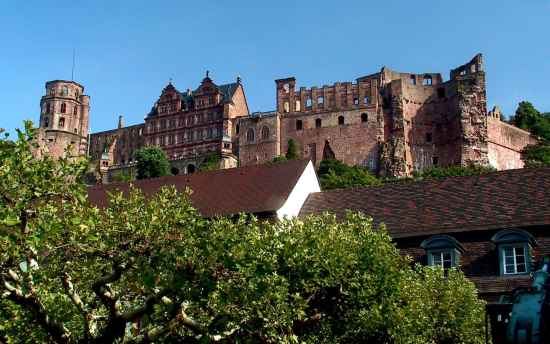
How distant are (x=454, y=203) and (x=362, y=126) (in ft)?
278

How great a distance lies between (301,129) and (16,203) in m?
106

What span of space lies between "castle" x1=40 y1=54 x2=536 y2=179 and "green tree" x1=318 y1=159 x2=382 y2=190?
5075mm

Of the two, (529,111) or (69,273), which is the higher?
(529,111)

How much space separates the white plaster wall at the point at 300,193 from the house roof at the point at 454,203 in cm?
49

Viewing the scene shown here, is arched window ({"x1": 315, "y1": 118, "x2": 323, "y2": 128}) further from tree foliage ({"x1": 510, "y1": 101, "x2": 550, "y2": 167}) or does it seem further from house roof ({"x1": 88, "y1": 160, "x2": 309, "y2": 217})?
house roof ({"x1": 88, "y1": 160, "x2": 309, "y2": 217})

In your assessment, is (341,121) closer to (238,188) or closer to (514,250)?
(238,188)

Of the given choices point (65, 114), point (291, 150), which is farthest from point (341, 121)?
point (65, 114)

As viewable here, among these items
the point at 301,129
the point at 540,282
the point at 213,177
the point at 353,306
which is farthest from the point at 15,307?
the point at 301,129

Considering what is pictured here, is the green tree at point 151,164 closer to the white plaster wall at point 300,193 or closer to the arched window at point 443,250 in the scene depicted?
the white plaster wall at point 300,193

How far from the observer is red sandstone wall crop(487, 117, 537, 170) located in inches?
4552

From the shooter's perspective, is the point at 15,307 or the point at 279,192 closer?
the point at 15,307

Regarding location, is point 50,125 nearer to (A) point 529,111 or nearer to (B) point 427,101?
(B) point 427,101

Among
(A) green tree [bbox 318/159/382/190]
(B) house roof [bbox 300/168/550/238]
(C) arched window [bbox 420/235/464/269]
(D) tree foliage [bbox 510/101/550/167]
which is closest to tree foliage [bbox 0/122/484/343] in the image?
(C) arched window [bbox 420/235/464/269]

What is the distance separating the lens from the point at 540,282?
7293mm
